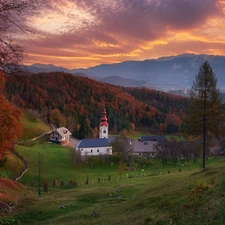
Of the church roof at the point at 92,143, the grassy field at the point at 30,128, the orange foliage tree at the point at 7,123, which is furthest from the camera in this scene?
the grassy field at the point at 30,128

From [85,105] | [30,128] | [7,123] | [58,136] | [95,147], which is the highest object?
[7,123]

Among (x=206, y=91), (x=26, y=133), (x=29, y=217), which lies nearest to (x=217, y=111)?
(x=206, y=91)

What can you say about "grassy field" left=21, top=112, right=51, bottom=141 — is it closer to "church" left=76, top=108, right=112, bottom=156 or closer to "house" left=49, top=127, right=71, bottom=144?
"house" left=49, top=127, right=71, bottom=144

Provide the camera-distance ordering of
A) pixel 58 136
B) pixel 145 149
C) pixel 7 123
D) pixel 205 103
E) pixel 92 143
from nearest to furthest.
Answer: pixel 7 123, pixel 205 103, pixel 92 143, pixel 145 149, pixel 58 136

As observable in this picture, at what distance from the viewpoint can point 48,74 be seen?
615ft

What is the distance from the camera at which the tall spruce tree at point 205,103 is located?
30.3 m

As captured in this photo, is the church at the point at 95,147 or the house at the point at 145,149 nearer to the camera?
the church at the point at 95,147

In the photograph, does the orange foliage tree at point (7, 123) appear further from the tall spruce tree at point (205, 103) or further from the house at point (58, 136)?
the house at point (58, 136)

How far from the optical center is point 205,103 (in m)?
30.6

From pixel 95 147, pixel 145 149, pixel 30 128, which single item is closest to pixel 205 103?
pixel 95 147

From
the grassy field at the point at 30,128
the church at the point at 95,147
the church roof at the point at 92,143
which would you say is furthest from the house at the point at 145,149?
the grassy field at the point at 30,128

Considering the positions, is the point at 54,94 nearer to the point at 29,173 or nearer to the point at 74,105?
the point at 74,105

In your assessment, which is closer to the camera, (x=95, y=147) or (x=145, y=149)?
(x=95, y=147)

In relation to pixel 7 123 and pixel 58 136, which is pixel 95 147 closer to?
pixel 58 136
